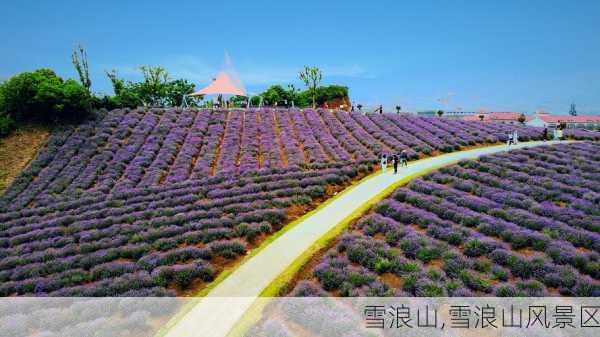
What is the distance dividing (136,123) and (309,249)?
36581mm

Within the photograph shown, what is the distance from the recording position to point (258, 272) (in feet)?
44.7

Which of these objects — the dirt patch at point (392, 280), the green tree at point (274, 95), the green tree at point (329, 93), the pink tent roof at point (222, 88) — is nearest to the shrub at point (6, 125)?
the pink tent roof at point (222, 88)

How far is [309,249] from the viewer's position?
1474 cm

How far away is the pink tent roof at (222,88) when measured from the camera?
56.4 metres

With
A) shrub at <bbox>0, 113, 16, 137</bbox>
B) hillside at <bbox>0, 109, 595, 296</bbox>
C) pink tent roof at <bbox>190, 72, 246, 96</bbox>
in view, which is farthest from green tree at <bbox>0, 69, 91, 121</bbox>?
pink tent roof at <bbox>190, 72, 246, 96</bbox>

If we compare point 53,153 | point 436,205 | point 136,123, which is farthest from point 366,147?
point 53,153

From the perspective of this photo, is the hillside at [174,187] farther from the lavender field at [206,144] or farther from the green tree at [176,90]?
the green tree at [176,90]

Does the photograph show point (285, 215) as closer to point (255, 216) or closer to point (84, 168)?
point (255, 216)

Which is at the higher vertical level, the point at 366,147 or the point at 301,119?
the point at 301,119

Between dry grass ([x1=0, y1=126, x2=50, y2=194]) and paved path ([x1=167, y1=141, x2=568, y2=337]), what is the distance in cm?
2830

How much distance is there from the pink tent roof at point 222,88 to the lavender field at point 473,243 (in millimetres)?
41663

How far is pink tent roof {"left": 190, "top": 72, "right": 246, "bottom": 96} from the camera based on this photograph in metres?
56.4

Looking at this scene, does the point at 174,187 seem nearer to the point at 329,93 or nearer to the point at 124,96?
the point at 124,96

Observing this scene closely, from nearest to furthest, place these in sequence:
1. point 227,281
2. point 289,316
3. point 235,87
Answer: point 289,316 → point 227,281 → point 235,87
